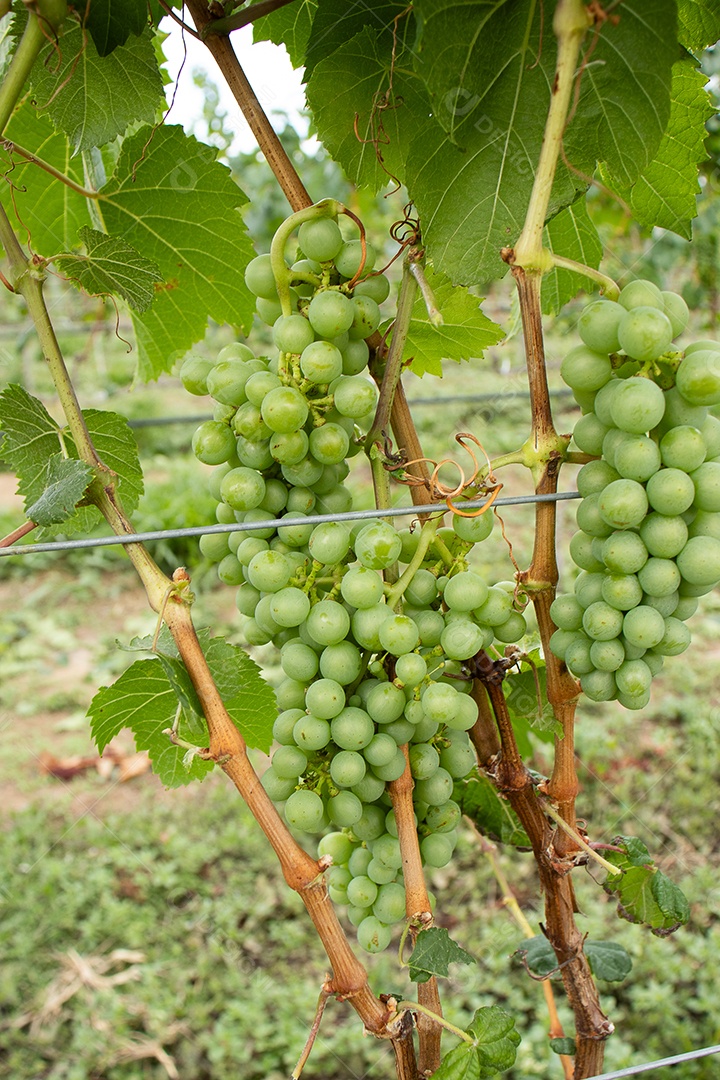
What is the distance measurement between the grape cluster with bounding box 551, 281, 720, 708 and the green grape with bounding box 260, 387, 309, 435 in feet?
0.61

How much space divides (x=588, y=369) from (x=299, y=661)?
29 cm

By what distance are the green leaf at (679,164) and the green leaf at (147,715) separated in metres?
0.60

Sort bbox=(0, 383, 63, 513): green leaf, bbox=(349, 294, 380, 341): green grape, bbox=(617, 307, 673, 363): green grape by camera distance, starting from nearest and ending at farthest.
Answer: bbox=(617, 307, 673, 363): green grape < bbox=(349, 294, 380, 341): green grape < bbox=(0, 383, 63, 513): green leaf

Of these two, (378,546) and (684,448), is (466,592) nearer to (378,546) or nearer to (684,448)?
(378,546)

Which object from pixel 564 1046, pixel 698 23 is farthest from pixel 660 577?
pixel 564 1046

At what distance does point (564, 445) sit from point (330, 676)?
0.24m

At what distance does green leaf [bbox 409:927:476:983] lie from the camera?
0.65m

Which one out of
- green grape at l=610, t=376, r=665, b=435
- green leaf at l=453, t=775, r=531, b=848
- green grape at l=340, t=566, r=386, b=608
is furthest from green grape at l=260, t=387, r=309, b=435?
green leaf at l=453, t=775, r=531, b=848

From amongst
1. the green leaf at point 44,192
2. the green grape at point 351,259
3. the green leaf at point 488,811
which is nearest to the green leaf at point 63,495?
the green grape at point 351,259

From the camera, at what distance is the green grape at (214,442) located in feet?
2.29

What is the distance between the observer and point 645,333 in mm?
562

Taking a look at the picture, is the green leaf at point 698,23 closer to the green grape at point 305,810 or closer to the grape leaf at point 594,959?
the green grape at point 305,810

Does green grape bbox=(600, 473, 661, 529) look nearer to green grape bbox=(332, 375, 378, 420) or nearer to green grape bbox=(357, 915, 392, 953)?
green grape bbox=(332, 375, 378, 420)

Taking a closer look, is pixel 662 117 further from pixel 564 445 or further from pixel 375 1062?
pixel 375 1062
